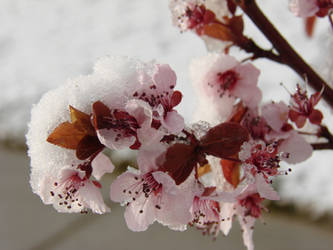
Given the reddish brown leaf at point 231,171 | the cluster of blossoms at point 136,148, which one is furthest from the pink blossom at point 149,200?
the reddish brown leaf at point 231,171

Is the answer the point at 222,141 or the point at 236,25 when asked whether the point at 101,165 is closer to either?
the point at 222,141

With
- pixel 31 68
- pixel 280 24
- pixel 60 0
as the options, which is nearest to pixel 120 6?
pixel 60 0

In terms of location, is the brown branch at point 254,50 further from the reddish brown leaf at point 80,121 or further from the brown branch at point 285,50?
the reddish brown leaf at point 80,121

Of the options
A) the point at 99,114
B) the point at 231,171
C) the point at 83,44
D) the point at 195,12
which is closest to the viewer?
the point at 99,114

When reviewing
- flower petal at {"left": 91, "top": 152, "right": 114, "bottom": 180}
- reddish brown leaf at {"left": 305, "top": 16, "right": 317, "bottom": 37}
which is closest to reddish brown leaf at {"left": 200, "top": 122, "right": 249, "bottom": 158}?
flower petal at {"left": 91, "top": 152, "right": 114, "bottom": 180}

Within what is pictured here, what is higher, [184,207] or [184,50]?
[184,207]

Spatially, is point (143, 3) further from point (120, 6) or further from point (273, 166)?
point (273, 166)

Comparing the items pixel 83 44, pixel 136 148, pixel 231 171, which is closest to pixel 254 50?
pixel 231 171

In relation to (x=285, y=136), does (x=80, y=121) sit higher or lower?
higher
